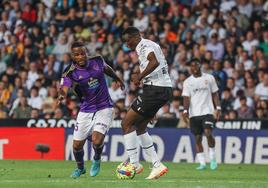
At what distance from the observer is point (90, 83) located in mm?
16359

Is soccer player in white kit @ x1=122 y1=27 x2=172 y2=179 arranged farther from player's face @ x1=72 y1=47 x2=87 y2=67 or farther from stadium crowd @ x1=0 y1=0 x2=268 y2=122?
stadium crowd @ x1=0 y1=0 x2=268 y2=122

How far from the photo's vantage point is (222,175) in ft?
59.3

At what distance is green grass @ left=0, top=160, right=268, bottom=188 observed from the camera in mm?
14680

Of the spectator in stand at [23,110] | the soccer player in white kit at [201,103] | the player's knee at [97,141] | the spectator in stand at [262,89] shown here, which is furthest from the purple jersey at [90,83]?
the spectator in stand at [23,110]

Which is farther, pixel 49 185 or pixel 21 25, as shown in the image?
pixel 21 25

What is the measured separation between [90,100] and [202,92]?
17.2 ft

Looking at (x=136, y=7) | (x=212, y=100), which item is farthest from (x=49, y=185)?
(x=136, y=7)

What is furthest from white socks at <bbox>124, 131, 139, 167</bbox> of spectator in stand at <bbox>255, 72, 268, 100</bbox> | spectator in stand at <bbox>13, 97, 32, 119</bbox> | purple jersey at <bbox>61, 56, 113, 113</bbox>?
spectator in stand at <bbox>13, 97, 32, 119</bbox>

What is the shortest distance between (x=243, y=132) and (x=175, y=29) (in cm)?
630

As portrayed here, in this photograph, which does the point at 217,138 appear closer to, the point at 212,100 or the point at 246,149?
the point at 246,149

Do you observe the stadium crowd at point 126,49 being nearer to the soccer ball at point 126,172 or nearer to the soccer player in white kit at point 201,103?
the soccer player in white kit at point 201,103

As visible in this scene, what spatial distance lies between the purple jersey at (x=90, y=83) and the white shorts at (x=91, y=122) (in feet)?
0.29

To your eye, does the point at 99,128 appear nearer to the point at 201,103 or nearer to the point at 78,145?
the point at 78,145

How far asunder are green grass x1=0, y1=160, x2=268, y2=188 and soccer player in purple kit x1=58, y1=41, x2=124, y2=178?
0.58 m
